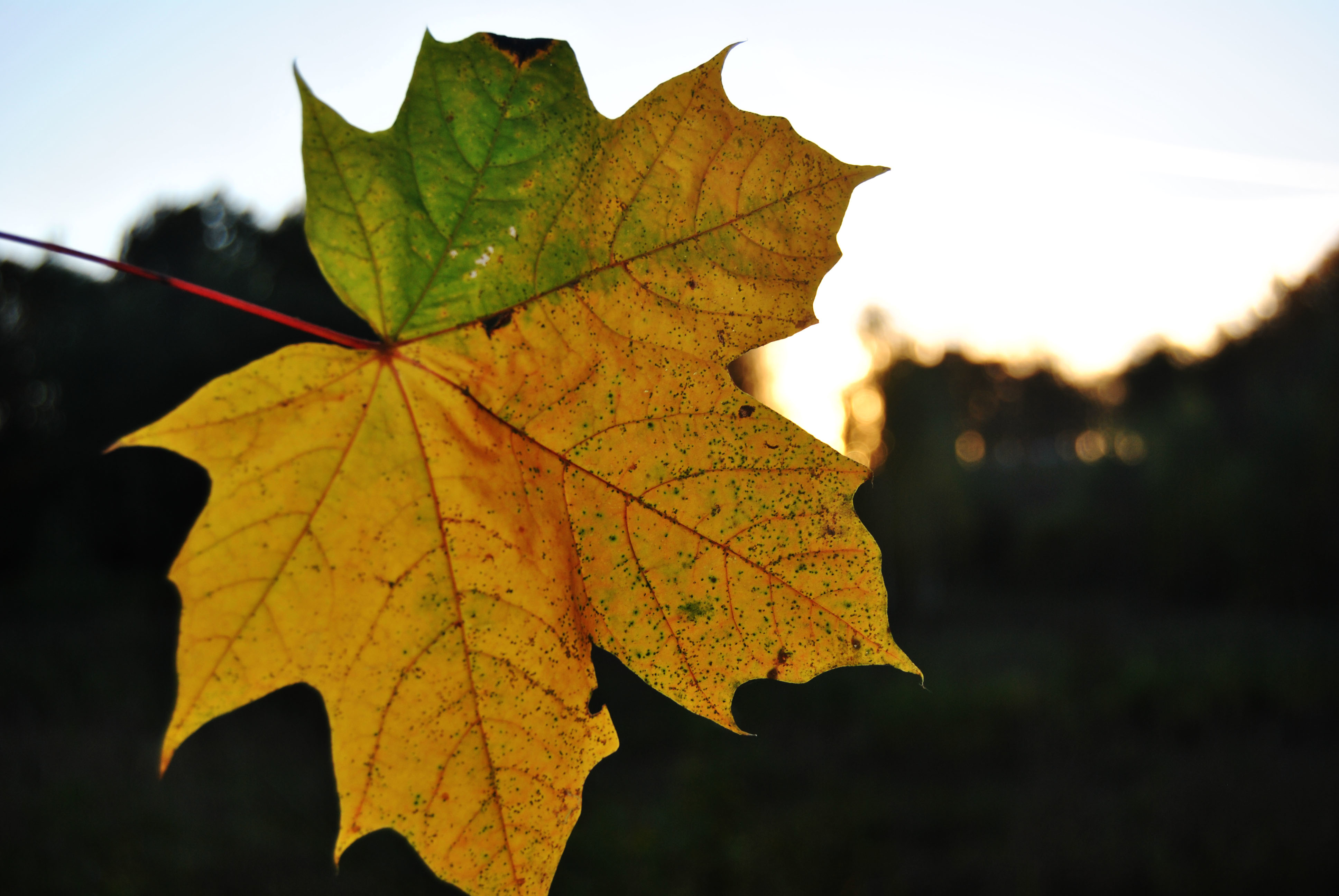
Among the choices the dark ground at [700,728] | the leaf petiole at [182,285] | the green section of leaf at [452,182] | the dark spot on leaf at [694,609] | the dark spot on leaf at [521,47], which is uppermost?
the dark spot on leaf at [521,47]

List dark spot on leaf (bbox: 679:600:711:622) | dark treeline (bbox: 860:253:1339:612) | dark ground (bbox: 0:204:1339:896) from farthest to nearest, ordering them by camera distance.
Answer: dark treeline (bbox: 860:253:1339:612) < dark ground (bbox: 0:204:1339:896) < dark spot on leaf (bbox: 679:600:711:622)

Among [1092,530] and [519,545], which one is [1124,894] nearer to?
[519,545]

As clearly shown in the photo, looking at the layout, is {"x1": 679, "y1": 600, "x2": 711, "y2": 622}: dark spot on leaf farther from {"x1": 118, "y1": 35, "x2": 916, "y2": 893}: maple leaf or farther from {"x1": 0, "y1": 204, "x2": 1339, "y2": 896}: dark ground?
{"x1": 0, "y1": 204, "x2": 1339, "y2": 896}: dark ground

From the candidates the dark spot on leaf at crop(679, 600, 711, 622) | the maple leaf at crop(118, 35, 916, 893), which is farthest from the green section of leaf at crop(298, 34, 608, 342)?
the dark spot on leaf at crop(679, 600, 711, 622)

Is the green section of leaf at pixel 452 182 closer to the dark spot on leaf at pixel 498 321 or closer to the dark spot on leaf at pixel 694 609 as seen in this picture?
the dark spot on leaf at pixel 498 321

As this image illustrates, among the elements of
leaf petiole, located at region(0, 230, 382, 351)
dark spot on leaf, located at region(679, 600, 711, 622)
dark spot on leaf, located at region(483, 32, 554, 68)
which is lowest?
dark spot on leaf, located at region(679, 600, 711, 622)

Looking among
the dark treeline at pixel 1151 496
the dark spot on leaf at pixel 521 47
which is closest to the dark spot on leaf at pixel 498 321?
the dark spot on leaf at pixel 521 47

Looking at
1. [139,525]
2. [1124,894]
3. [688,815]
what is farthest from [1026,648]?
[139,525]

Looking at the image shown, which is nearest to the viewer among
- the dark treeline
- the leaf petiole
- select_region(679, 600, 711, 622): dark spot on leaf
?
the leaf petiole
